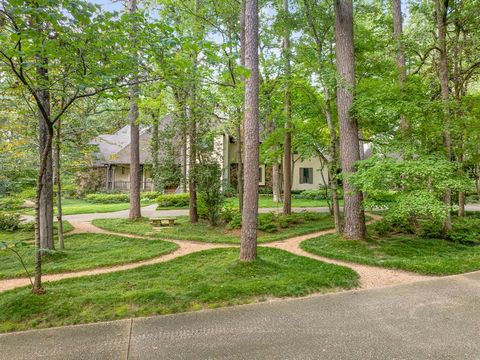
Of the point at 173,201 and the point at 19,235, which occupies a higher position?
the point at 173,201

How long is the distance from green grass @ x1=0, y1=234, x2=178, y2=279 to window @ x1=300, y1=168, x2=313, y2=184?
1765 cm

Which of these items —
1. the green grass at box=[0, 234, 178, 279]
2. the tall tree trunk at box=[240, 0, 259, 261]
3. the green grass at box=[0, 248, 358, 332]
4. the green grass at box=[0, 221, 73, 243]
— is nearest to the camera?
the green grass at box=[0, 248, 358, 332]

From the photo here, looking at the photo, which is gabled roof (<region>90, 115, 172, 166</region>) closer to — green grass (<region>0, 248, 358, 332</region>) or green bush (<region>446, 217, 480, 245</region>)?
green grass (<region>0, 248, 358, 332</region>)

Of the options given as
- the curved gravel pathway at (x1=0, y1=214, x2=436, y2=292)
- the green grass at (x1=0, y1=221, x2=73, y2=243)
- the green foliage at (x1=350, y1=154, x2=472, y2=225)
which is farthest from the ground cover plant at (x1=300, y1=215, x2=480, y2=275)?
the green grass at (x1=0, y1=221, x2=73, y2=243)

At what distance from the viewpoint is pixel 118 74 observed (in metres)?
3.72

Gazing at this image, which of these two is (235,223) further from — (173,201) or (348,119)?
(173,201)

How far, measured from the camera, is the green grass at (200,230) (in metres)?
8.84

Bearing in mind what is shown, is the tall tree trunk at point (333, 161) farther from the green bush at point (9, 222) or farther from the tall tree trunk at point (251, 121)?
the green bush at point (9, 222)

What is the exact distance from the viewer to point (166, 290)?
173 inches

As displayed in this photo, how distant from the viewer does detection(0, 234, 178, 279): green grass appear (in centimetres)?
608

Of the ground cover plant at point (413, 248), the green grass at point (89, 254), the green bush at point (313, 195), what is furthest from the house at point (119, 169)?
the ground cover plant at point (413, 248)

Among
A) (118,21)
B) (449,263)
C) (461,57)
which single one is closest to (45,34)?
(118,21)

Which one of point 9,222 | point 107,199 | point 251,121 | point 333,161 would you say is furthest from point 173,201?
point 251,121

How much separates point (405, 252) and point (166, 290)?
19.1 feet
